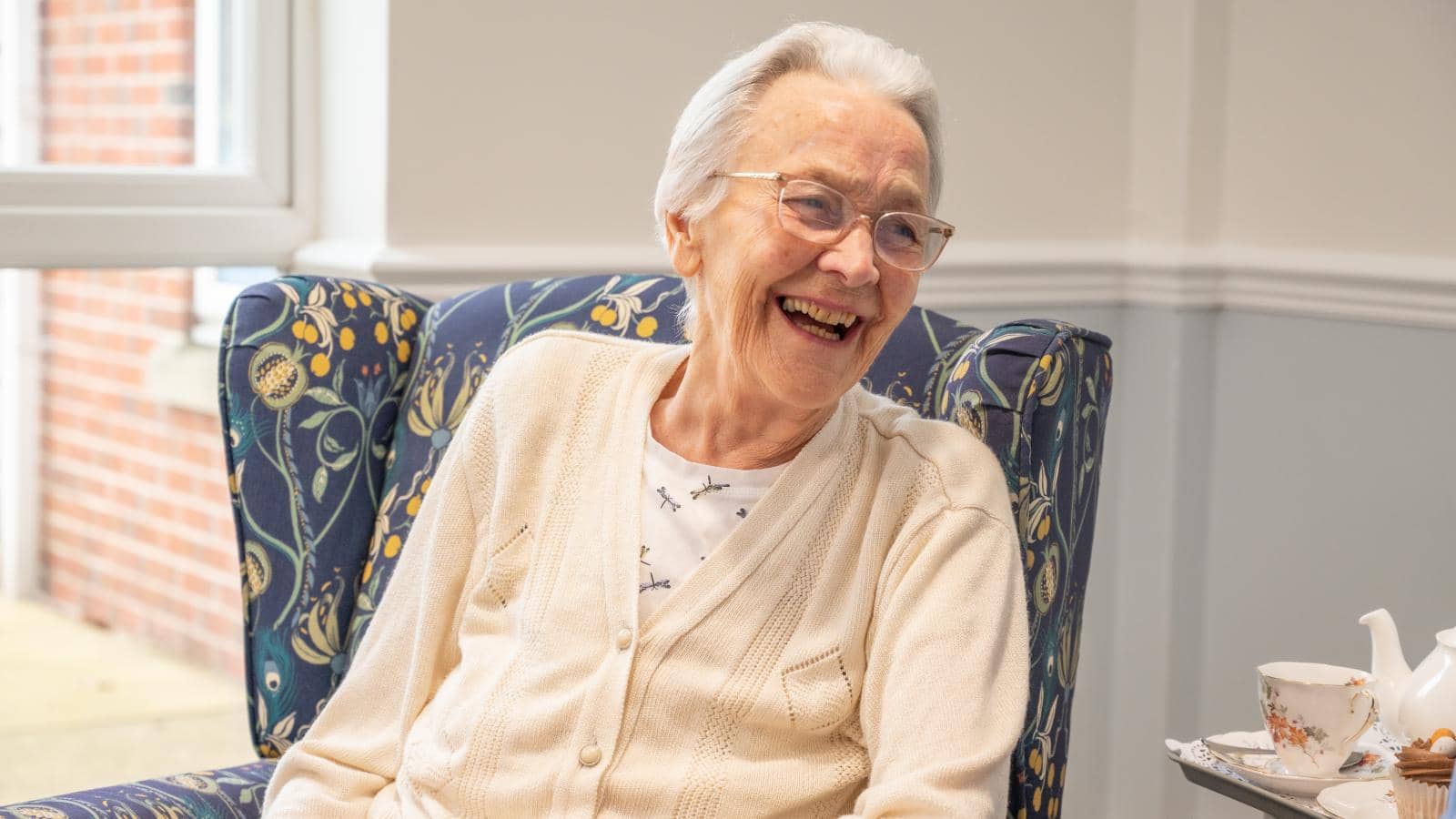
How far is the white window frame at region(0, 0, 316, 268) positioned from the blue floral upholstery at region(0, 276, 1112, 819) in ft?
1.70

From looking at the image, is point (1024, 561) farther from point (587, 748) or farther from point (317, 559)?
point (317, 559)

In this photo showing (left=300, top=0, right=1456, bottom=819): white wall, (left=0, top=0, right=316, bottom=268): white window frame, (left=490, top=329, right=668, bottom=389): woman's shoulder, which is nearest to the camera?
(left=490, top=329, right=668, bottom=389): woman's shoulder

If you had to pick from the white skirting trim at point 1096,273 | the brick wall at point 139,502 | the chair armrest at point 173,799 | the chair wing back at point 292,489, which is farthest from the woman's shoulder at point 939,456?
the brick wall at point 139,502

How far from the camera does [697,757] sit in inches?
55.0

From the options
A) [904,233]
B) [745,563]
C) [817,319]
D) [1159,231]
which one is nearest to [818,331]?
[817,319]

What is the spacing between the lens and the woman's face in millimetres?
1418

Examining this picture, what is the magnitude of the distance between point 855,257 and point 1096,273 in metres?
1.53

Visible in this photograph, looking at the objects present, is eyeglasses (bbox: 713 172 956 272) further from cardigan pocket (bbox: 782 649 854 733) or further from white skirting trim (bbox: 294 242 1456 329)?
white skirting trim (bbox: 294 242 1456 329)

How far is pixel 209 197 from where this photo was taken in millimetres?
2324

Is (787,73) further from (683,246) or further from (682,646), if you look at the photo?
(682,646)

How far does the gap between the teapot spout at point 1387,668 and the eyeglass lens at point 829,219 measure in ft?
1.95

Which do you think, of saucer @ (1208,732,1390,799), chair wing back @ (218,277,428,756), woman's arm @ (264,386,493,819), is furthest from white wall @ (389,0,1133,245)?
saucer @ (1208,732,1390,799)

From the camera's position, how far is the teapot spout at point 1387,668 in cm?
152

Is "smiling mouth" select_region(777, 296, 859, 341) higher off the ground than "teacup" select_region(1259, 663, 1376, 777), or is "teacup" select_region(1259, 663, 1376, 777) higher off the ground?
"smiling mouth" select_region(777, 296, 859, 341)
